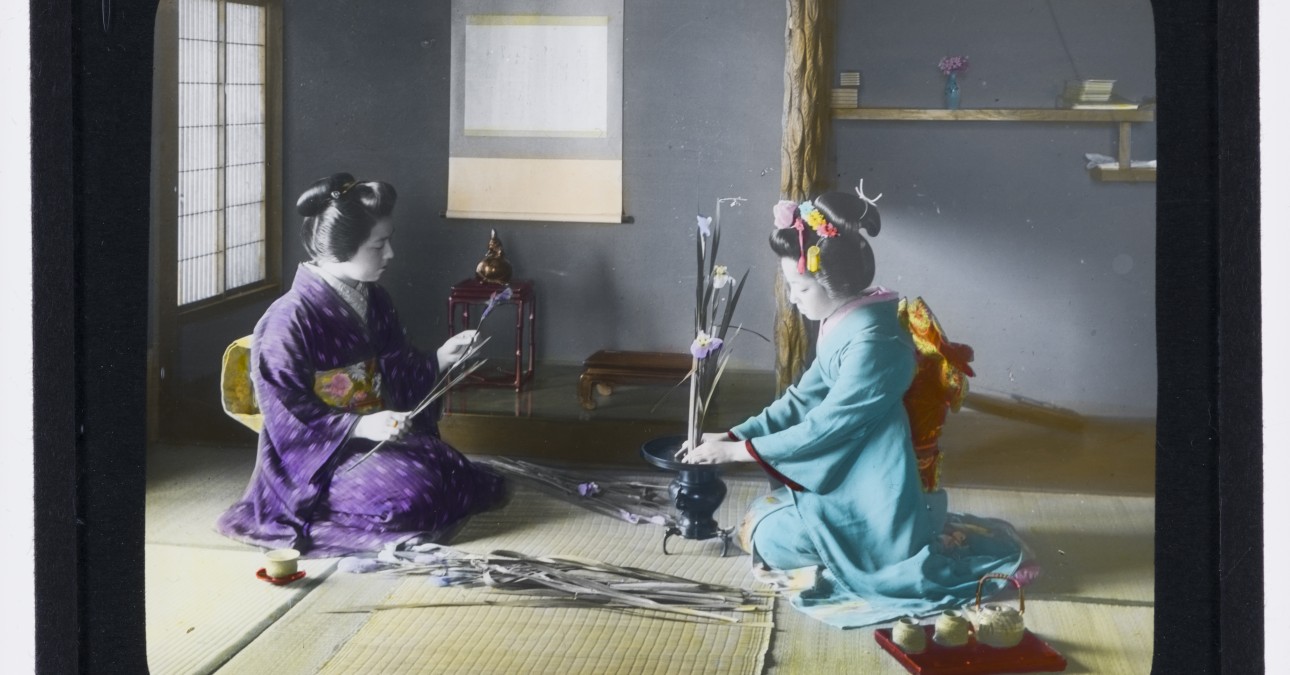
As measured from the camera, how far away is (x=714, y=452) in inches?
119

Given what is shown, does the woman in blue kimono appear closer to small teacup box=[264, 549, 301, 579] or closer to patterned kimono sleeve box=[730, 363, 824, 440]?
patterned kimono sleeve box=[730, 363, 824, 440]

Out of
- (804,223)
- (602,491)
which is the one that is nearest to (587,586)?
(602,491)

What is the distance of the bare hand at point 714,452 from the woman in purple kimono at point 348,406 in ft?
1.34

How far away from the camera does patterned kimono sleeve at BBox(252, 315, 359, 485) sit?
314 cm

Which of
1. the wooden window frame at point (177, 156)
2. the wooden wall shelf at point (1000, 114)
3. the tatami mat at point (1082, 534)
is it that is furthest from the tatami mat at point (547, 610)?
the wooden wall shelf at point (1000, 114)

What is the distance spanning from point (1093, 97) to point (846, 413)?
769mm

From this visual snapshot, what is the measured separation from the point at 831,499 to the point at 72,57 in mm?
1765

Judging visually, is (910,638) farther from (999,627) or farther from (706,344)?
(706,344)

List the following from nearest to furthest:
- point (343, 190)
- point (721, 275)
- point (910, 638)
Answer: point (910, 638)
point (721, 275)
point (343, 190)

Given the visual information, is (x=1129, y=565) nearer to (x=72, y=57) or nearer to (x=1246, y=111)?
(x=1246, y=111)

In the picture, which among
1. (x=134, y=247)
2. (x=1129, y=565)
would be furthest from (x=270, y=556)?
(x=1129, y=565)

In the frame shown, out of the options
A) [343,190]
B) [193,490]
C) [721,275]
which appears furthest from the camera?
[193,490]

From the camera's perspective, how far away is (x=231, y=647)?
305cm

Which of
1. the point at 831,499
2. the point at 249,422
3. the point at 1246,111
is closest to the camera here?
the point at 1246,111
